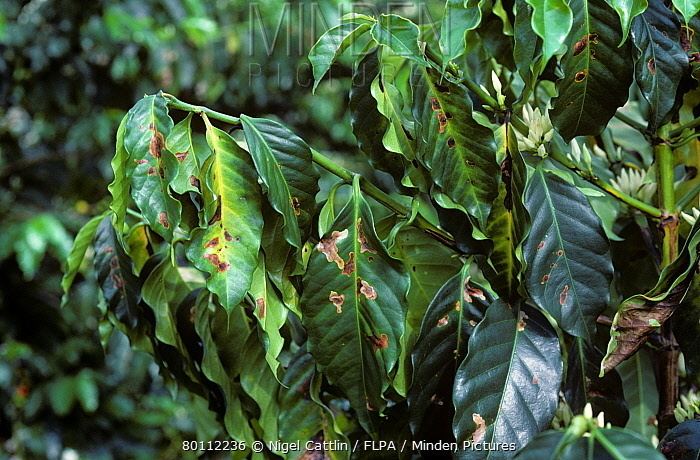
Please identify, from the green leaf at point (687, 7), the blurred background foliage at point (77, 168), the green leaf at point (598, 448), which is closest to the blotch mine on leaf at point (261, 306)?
the green leaf at point (598, 448)

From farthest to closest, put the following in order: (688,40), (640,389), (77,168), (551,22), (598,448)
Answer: (77,168) → (640,389) → (688,40) → (551,22) → (598,448)

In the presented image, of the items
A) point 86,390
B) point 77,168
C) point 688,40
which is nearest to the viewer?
point 688,40

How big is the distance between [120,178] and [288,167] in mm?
119

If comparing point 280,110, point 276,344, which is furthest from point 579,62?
point 280,110

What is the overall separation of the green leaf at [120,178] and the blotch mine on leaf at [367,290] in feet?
0.58

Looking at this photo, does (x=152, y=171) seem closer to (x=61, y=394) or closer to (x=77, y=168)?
(x=61, y=394)

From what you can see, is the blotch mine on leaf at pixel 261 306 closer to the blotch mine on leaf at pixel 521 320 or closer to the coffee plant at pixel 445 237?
the coffee plant at pixel 445 237

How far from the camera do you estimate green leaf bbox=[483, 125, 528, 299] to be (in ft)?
1.77

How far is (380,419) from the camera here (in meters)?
0.58

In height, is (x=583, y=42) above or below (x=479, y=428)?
above

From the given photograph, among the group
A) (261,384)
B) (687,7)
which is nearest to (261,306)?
(261,384)

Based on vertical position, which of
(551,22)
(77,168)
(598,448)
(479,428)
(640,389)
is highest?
(551,22)

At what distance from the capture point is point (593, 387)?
58 centimetres

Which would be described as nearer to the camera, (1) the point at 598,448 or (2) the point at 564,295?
(1) the point at 598,448
